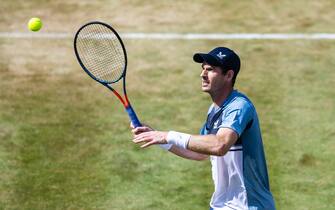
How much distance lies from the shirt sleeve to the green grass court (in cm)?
337

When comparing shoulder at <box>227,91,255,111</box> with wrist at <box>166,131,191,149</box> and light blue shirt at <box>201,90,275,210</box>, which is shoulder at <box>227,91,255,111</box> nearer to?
light blue shirt at <box>201,90,275,210</box>

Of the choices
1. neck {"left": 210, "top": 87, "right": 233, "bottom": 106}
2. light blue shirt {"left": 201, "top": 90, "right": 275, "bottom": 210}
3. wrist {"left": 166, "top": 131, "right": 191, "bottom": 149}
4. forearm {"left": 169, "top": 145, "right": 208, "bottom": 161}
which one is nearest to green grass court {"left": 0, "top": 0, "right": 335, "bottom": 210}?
forearm {"left": 169, "top": 145, "right": 208, "bottom": 161}

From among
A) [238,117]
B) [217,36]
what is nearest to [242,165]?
[238,117]

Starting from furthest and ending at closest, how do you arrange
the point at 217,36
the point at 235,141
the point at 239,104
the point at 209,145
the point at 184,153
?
the point at 217,36, the point at 184,153, the point at 239,104, the point at 235,141, the point at 209,145

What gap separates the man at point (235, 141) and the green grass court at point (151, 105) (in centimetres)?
279

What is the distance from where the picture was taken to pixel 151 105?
14594 mm

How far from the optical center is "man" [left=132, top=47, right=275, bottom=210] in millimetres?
8812

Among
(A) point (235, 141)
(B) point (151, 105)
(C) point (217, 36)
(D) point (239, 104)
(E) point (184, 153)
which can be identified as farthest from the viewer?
(C) point (217, 36)

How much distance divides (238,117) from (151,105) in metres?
5.88

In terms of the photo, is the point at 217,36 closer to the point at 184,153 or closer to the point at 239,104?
the point at 184,153

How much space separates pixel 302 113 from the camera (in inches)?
559

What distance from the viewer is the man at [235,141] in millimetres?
8812

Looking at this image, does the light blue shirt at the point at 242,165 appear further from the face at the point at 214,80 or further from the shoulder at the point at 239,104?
the face at the point at 214,80

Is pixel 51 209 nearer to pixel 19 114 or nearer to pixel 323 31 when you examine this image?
pixel 19 114
